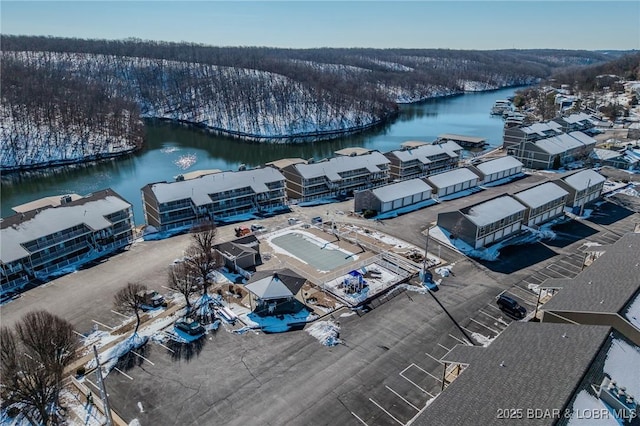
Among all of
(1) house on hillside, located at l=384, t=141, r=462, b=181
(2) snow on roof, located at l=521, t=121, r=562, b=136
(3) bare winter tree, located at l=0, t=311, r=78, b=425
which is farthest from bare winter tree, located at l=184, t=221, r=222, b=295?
(2) snow on roof, located at l=521, t=121, r=562, b=136

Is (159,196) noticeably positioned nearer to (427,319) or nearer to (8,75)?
(427,319)

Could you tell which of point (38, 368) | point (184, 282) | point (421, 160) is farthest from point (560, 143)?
point (38, 368)

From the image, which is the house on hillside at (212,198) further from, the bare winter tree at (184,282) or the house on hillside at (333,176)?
the bare winter tree at (184,282)

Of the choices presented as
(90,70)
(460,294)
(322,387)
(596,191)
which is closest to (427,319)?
(460,294)

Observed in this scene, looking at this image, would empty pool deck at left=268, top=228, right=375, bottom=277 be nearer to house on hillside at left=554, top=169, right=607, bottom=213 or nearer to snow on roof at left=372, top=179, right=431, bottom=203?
snow on roof at left=372, top=179, right=431, bottom=203

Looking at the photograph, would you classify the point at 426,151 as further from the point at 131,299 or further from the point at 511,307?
the point at 131,299
